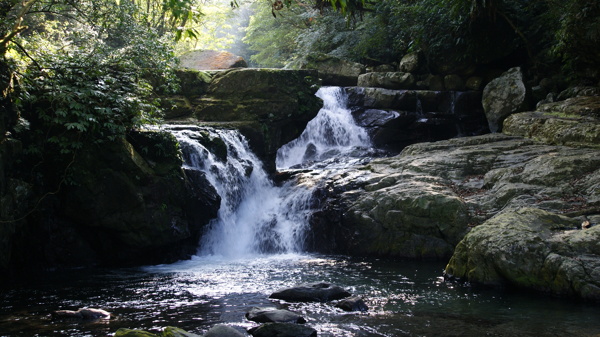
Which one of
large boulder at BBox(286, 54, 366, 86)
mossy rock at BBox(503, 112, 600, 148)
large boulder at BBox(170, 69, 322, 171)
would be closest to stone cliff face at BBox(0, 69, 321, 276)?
large boulder at BBox(170, 69, 322, 171)

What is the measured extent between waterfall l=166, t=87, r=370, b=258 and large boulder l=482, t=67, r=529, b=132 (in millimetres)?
7809

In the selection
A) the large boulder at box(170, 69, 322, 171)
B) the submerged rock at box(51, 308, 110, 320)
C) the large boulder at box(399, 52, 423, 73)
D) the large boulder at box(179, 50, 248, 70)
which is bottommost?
the submerged rock at box(51, 308, 110, 320)

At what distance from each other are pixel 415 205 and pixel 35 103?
844cm

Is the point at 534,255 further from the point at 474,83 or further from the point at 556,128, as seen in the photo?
the point at 474,83

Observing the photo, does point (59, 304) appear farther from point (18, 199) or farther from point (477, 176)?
point (477, 176)

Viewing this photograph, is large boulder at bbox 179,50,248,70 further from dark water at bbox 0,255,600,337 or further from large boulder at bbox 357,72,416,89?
dark water at bbox 0,255,600,337

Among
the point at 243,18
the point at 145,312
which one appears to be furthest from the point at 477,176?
the point at 243,18

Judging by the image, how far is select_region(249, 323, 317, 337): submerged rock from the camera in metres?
5.23

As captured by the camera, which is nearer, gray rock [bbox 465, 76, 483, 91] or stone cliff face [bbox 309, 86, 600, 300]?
stone cliff face [bbox 309, 86, 600, 300]

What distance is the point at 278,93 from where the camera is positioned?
15305 millimetres

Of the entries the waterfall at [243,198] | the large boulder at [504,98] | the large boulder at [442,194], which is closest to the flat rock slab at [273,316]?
the large boulder at [442,194]

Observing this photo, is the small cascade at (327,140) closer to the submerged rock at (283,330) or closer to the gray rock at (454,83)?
the gray rock at (454,83)

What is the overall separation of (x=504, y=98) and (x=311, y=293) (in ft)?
44.8

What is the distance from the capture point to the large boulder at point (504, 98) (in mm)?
17219
